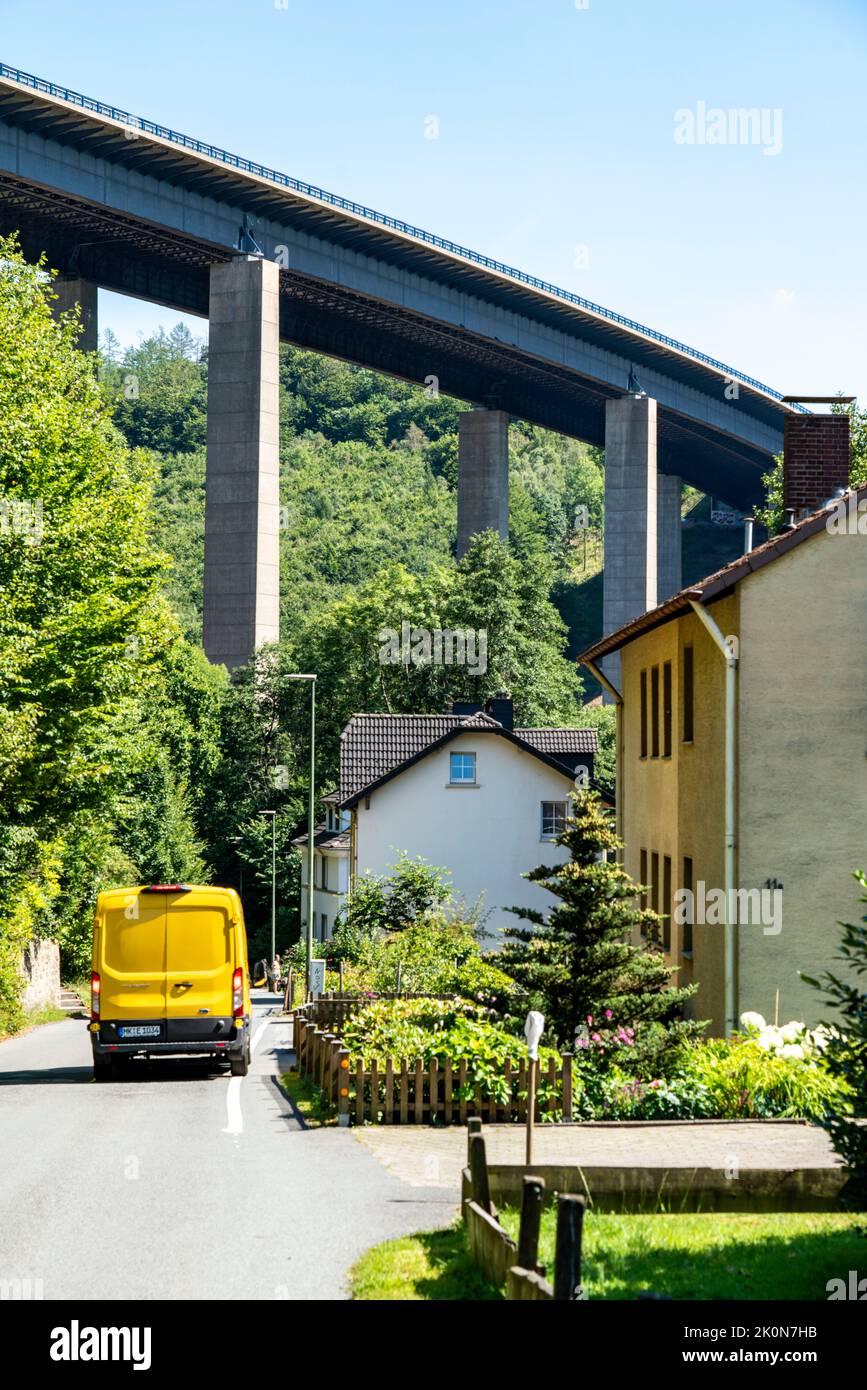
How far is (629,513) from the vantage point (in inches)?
3452

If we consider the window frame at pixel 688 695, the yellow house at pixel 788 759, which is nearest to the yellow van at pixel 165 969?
the yellow house at pixel 788 759

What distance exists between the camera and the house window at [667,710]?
26844 millimetres

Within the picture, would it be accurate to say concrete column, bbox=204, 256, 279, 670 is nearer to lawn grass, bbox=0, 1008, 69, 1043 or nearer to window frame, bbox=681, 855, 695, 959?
lawn grass, bbox=0, 1008, 69, 1043

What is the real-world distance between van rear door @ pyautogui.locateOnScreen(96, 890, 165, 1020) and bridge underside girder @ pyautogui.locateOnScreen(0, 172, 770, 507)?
135 feet

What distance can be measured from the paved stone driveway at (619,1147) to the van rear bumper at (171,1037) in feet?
16.9

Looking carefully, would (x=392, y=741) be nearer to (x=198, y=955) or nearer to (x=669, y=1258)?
(x=198, y=955)

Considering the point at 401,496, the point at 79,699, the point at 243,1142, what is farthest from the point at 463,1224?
the point at 401,496

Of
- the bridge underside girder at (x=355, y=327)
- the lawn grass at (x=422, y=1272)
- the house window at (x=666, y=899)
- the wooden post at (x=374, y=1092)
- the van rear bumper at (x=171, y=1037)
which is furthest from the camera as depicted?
the bridge underside girder at (x=355, y=327)

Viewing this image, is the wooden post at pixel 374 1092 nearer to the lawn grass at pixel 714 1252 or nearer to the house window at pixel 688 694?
the lawn grass at pixel 714 1252

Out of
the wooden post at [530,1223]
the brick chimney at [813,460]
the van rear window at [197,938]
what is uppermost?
the brick chimney at [813,460]

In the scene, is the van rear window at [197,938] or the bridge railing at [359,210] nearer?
the van rear window at [197,938]

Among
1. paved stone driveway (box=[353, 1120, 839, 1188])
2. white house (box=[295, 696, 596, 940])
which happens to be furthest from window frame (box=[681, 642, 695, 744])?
white house (box=[295, 696, 596, 940])

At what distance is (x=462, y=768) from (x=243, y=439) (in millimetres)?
20666

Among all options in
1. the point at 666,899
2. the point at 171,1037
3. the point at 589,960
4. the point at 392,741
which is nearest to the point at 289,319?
the point at 392,741
